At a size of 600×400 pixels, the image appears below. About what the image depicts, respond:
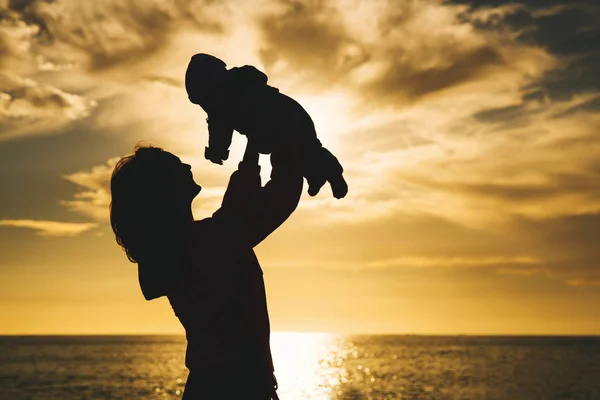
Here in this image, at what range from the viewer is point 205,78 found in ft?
9.06

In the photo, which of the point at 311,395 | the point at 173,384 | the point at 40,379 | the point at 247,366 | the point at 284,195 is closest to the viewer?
the point at 284,195

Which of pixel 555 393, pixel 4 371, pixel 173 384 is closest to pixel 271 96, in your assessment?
pixel 555 393

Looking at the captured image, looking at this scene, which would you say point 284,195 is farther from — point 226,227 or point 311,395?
point 311,395

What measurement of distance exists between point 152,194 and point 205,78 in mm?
490

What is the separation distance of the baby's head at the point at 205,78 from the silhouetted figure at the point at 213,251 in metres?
0.25

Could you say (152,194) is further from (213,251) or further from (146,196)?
(213,251)

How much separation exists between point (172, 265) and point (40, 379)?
84006mm

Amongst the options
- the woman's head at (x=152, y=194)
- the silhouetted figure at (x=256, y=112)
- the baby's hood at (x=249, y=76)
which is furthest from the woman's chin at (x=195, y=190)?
Result: the baby's hood at (x=249, y=76)

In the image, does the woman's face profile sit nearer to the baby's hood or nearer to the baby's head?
the baby's head

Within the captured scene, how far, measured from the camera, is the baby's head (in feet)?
8.98

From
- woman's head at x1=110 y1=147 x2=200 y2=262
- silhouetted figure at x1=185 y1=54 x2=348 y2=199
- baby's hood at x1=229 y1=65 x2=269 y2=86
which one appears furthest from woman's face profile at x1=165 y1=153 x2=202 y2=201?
baby's hood at x1=229 y1=65 x2=269 y2=86

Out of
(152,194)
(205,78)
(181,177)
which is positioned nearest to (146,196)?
(152,194)

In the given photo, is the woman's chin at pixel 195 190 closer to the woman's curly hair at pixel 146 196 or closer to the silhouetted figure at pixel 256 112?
the woman's curly hair at pixel 146 196

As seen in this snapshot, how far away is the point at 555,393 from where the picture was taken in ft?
207
